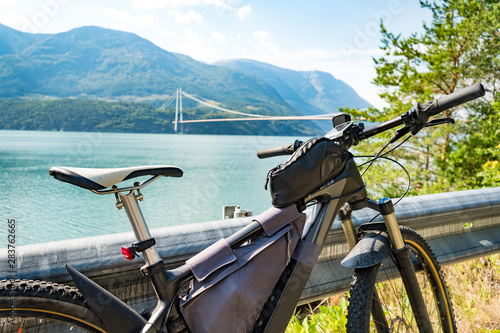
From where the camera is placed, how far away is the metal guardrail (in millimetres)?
1246

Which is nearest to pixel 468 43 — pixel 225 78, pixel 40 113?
pixel 40 113

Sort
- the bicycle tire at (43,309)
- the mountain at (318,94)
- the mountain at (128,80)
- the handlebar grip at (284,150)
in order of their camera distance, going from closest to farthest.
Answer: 1. the bicycle tire at (43,309)
2. the handlebar grip at (284,150)
3. the mountain at (128,80)
4. the mountain at (318,94)

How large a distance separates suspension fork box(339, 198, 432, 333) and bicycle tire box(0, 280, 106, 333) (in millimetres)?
1010

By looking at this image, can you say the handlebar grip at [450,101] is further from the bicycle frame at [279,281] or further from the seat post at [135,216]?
the seat post at [135,216]

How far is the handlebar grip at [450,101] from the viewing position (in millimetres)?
1252

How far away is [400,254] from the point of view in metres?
1.62

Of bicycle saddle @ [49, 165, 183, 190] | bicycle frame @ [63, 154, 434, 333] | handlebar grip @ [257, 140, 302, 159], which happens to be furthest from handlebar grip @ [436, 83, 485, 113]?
bicycle saddle @ [49, 165, 183, 190]

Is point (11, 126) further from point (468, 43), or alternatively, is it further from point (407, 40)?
point (468, 43)

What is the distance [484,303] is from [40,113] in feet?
66.6

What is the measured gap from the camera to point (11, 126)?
15.8m

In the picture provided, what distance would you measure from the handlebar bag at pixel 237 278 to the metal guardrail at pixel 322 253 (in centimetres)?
23

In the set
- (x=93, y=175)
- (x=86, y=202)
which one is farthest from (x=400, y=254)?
(x=86, y=202)

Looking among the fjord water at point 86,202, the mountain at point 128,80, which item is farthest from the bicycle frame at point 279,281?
the mountain at point 128,80

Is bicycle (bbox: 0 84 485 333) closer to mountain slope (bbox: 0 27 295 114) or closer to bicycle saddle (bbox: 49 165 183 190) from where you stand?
bicycle saddle (bbox: 49 165 183 190)
